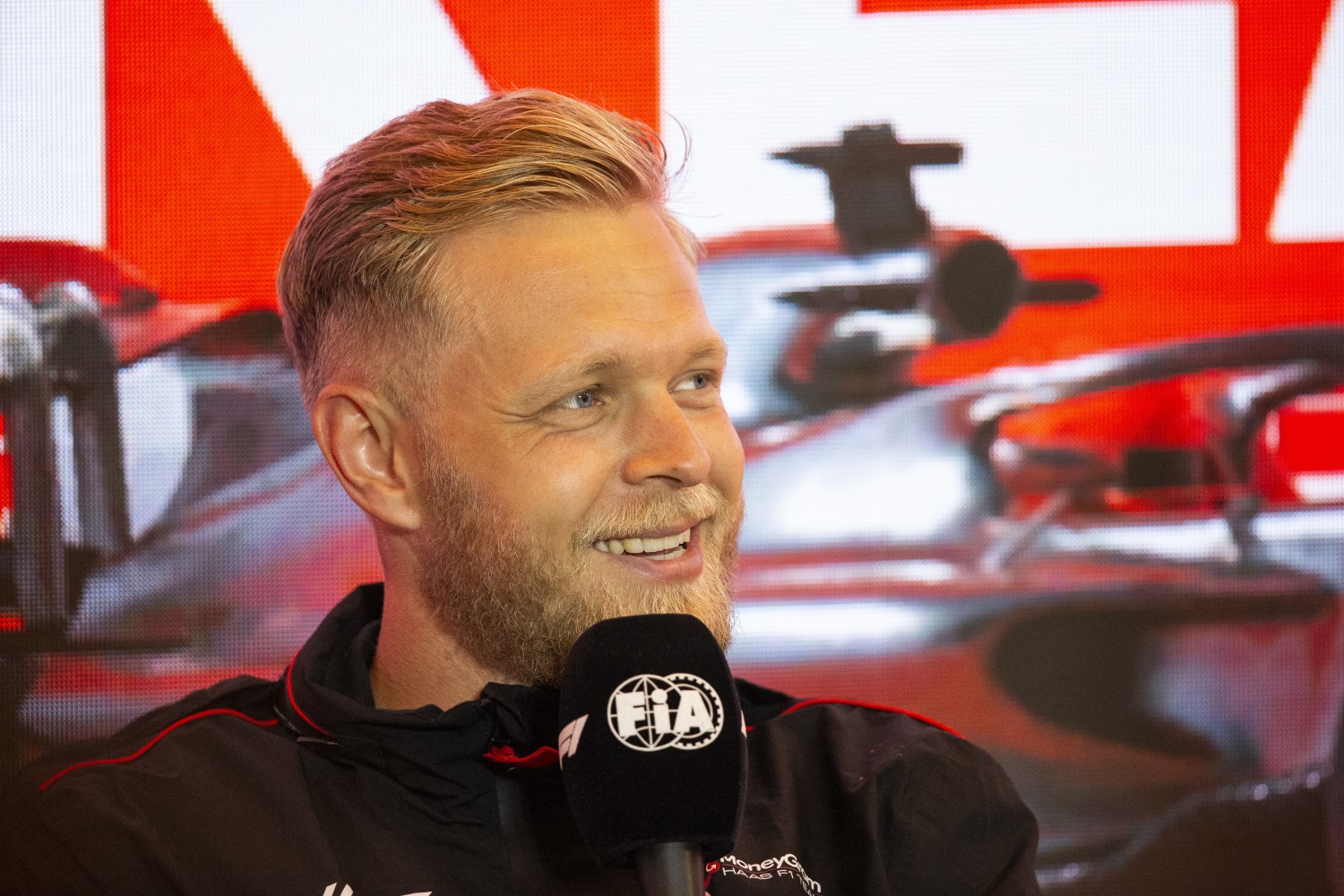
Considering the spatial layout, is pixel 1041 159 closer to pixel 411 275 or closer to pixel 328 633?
pixel 411 275

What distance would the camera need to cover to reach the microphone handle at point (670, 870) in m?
0.83

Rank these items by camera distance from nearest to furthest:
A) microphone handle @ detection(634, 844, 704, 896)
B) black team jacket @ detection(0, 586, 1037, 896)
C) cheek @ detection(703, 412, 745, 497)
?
microphone handle @ detection(634, 844, 704, 896) < black team jacket @ detection(0, 586, 1037, 896) < cheek @ detection(703, 412, 745, 497)

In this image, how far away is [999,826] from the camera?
1360 mm

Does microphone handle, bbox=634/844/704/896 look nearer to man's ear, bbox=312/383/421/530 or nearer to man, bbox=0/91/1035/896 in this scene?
man, bbox=0/91/1035/896

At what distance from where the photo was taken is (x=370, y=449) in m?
1.36

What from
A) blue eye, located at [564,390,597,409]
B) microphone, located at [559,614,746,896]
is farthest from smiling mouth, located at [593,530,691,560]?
microphone, located at [559,614,746,896]

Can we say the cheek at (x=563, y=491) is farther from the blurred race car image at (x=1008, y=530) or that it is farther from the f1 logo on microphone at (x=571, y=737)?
the blurred race car image at (x=1008, y=530)

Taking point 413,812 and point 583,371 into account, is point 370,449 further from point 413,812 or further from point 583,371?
point 413,812

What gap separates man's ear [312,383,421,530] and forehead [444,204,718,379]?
0.43 feet

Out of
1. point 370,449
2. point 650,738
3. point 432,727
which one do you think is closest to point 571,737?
point 650,738

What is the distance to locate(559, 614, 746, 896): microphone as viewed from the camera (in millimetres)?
853

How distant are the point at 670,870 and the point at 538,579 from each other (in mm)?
448

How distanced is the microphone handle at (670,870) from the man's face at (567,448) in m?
0.39

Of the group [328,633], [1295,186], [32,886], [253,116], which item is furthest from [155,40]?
[1295,186]
